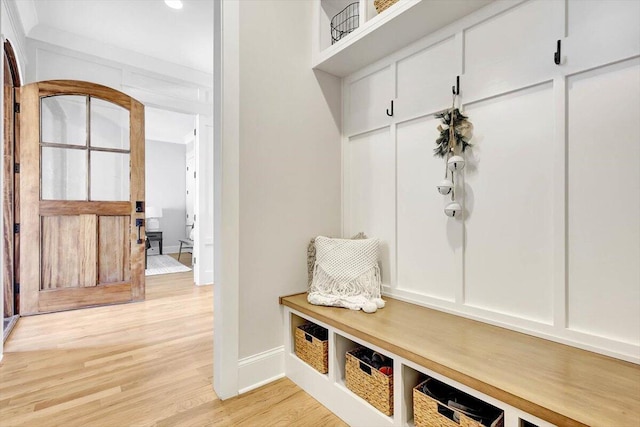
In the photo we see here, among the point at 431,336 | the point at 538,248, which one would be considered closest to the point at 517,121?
the point at 538,248

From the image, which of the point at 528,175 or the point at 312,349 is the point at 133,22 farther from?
the point at 528,175

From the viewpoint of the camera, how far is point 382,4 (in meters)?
1.76

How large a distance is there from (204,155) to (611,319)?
4.36 metres

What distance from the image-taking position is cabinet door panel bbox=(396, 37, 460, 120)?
1.71 m

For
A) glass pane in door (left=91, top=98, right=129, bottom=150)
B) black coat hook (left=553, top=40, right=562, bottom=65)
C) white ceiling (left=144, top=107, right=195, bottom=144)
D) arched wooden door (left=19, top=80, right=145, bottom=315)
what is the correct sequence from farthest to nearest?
white ceiling (left=144, top=107, right=195, bottom=144), glass pane in door (left=91, top=98, right=129, bottom=150), arched wooden door (left=19, top=80, right=145, bottom=315), black coat hook (left=553, top=40, right=562, bottom=65)

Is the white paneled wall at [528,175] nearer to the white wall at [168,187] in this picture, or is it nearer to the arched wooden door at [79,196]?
the arched wooden door at [79,196]

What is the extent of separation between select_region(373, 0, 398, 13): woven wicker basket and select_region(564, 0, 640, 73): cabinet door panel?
800 millimetres

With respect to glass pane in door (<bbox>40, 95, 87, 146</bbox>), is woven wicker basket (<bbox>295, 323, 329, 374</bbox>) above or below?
below

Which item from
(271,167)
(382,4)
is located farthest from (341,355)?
(382,4)

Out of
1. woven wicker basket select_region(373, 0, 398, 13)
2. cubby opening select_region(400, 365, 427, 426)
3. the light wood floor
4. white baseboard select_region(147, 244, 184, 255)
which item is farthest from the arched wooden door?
white baseboard select_region(147, 244, 184, 255)

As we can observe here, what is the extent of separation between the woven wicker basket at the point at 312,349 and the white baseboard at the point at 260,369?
0.48 feet

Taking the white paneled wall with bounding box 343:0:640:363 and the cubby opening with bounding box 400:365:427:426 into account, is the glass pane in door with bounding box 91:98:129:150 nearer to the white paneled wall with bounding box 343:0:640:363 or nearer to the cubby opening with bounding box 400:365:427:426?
the white paneled wall with bounding box 343:0:640:363

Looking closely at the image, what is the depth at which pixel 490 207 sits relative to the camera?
155 cm

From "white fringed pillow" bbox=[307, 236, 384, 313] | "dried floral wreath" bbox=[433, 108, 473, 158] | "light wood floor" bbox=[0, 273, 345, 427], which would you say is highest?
"dried floral wreath" bbox=[433, 108, 473, 158]
